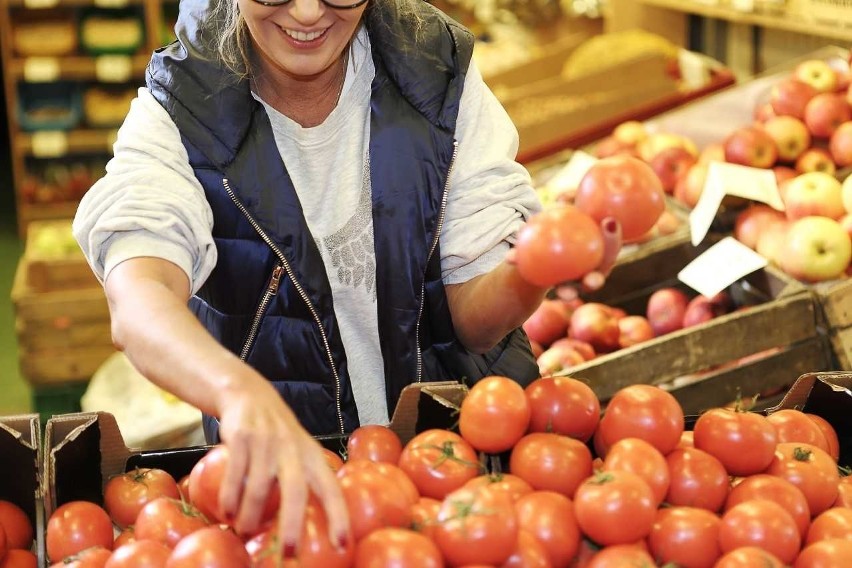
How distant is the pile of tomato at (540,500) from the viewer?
1236mm

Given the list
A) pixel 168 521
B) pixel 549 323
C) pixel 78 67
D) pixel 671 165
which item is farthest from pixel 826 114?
pixel 78 67

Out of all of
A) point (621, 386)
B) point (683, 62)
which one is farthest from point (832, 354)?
point (683, 62)

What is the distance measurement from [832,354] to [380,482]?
5.26ft

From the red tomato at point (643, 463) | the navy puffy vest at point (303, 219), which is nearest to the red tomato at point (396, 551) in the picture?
the red tomato at point (643, 463)

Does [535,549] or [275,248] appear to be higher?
[275,248]

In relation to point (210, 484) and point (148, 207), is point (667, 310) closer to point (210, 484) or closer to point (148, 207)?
point (148, 207)

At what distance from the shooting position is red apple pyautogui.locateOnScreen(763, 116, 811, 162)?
3297 millimetres

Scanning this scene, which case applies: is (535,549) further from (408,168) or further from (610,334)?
(610,334)

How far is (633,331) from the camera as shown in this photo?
114 inches

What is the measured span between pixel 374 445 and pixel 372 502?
300 mm

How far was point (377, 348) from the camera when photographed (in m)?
1.91

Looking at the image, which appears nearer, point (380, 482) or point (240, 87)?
point (380, 482)

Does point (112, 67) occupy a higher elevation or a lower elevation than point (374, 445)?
→ higher

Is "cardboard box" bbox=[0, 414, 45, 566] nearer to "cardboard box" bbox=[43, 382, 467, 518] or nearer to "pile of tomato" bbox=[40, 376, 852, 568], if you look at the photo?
"cardboard box" bbox=[43, 382, 467, 518]
